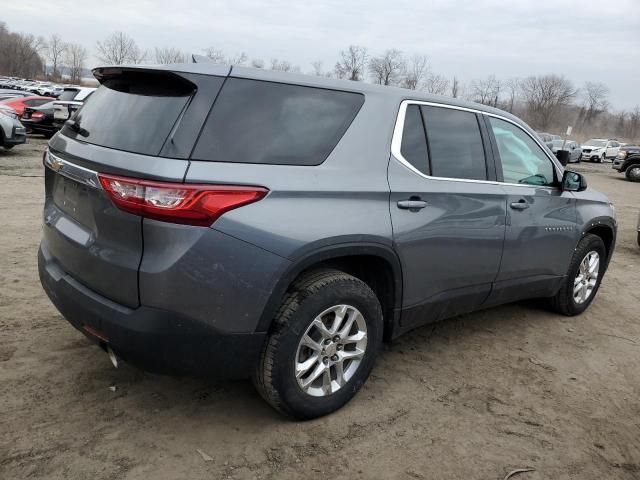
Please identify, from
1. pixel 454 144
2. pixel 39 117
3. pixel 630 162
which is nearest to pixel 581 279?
pixel 454 144

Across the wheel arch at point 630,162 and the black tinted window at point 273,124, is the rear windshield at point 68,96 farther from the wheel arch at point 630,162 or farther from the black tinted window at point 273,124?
the wheel arch at point 630,162

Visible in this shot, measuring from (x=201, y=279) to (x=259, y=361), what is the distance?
0.57 m

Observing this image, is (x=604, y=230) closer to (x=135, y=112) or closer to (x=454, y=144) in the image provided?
(x=454, y=144)

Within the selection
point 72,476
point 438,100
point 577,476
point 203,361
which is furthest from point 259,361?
point 438,100

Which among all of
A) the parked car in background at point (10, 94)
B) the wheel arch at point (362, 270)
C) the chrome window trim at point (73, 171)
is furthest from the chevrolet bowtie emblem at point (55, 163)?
the parked car in background at point (10, 94)

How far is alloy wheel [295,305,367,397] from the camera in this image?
110 inches

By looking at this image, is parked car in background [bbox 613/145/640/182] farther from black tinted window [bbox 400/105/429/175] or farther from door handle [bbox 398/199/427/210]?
door handle [bbox 398/199/427/210]

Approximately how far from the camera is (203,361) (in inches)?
98.0

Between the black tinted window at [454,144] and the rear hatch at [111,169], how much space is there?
1.56 m

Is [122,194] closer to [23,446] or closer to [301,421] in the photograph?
[23,446]

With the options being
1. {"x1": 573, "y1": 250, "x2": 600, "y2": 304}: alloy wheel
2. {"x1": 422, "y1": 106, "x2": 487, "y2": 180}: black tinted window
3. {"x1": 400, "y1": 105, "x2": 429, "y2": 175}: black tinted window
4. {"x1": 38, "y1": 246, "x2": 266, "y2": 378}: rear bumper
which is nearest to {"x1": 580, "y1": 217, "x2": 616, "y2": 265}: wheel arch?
{"x1": 573, "y1": 250, "x2": 600, "y2": 304}: alloy wheel

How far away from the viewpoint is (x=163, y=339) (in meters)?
2.39

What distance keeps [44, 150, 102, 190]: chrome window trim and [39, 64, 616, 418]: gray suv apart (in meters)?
0.01

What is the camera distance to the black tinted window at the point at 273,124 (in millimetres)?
2459
